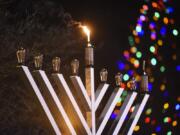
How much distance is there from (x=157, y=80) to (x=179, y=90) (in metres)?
0.32

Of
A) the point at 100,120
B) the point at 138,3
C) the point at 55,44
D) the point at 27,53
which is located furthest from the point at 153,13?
the point at 100,120

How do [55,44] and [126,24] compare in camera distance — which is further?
[126,24]

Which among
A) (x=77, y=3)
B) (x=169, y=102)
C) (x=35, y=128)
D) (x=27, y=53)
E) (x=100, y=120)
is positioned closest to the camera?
(x=100, y=120)

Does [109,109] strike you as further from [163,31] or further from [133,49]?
[163,31]

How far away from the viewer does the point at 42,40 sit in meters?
4.14

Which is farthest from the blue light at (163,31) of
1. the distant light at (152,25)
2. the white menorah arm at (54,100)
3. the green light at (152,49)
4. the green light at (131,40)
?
the white menorah arm at (54,100)

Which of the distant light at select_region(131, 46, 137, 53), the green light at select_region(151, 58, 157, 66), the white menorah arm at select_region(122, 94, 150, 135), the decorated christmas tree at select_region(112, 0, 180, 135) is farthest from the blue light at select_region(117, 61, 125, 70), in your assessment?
the white menorah arm at select_region(122, 94, 150, 135)

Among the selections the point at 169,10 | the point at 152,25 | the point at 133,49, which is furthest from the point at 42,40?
the point at 169,10

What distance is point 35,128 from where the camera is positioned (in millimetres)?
4199

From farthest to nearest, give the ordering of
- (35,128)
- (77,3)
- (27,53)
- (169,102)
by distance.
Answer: (169,102) < (77,3) < (35,128) < (27,53)

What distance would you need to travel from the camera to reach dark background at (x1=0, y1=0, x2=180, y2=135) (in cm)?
399

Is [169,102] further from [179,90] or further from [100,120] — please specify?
[100,120]

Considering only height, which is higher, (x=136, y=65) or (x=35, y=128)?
(x=136, y=65)

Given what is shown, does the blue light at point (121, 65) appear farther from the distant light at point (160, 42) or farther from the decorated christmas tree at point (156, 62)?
the distant light at point (160, 42)
